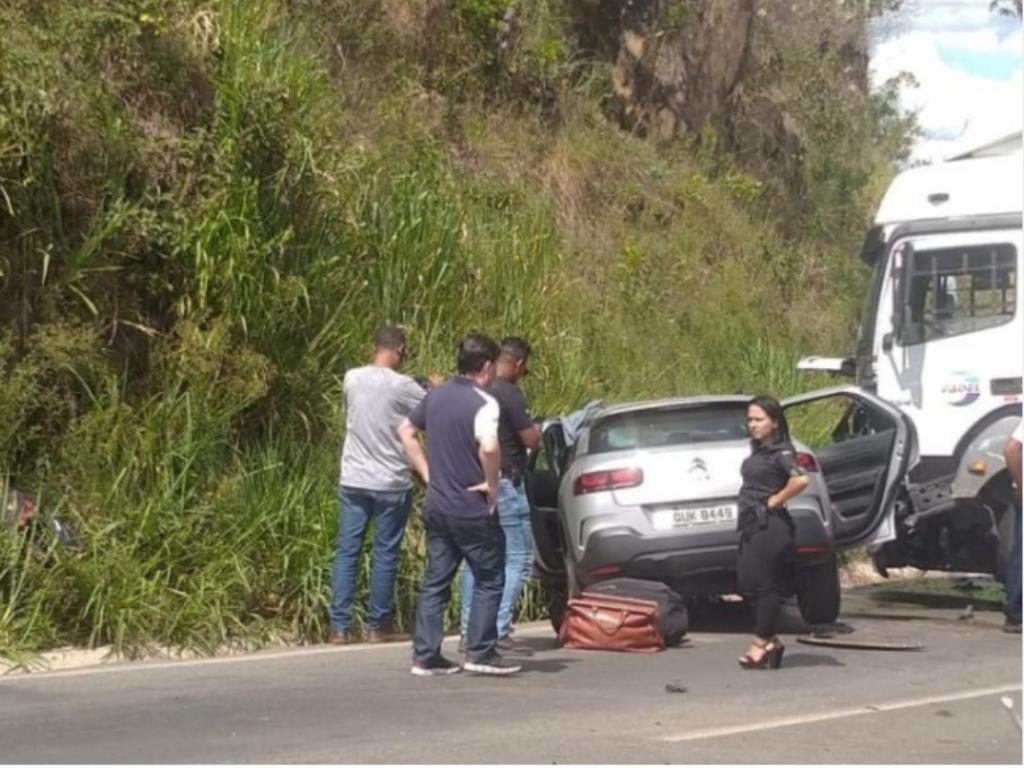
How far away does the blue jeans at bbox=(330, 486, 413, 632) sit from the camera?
11656 millimetres

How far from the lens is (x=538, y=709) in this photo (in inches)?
358

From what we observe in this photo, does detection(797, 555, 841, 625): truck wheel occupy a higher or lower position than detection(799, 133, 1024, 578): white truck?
lower

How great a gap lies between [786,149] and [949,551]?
14.1 meters

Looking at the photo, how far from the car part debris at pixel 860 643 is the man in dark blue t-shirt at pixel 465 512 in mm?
2411

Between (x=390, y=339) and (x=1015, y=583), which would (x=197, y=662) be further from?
(x=1015, y=583)

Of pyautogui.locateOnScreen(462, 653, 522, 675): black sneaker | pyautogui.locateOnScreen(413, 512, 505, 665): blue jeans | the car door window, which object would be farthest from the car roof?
pyautogui.locateOnScreen(462, 653, 522, 675): black sneaker

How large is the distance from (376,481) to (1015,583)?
4413mm

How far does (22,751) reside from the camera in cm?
789

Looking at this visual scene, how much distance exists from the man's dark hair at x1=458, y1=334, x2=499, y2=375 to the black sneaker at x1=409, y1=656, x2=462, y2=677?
5.27 feet

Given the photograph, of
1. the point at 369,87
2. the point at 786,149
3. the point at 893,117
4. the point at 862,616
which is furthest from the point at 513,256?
the point at 893,117

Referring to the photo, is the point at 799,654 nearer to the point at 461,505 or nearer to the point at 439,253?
the point at 461,505

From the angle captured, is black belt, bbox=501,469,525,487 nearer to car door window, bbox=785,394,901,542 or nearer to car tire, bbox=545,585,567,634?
car tire, bbox=545,585,567,634

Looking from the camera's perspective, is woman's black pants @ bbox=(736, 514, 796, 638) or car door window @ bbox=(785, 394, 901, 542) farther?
car door window @ bbox=(785, 394, 901, 542)

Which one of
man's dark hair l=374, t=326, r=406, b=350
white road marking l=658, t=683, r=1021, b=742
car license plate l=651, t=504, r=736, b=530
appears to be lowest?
white road marking l=658, t=683, r=1021, b=742
